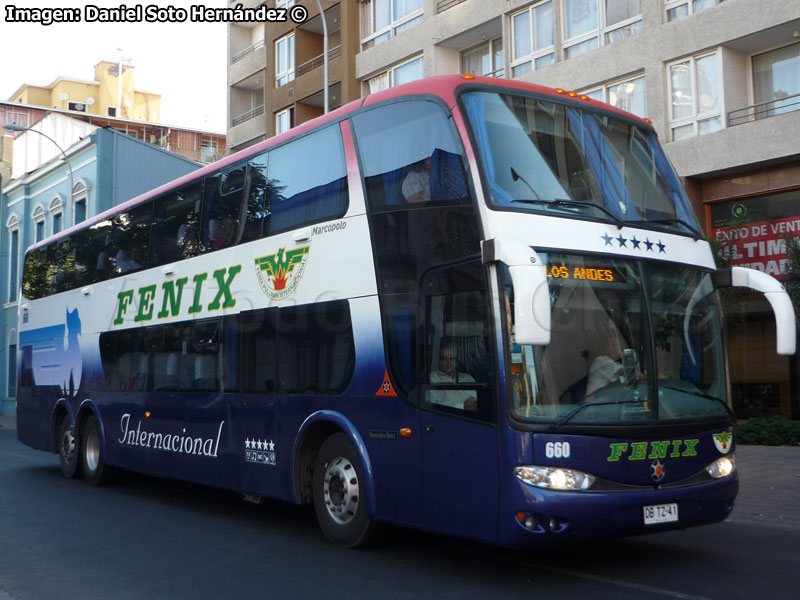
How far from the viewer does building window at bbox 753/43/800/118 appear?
18516mm

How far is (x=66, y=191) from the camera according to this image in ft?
127

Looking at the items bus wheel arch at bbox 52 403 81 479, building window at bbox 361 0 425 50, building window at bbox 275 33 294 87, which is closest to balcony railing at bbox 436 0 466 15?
building window at bbox 361 0 425 50

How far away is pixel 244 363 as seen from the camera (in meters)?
10.2

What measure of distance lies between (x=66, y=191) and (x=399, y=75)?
17.7m

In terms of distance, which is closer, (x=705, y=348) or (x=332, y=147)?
(x=705, y=348)

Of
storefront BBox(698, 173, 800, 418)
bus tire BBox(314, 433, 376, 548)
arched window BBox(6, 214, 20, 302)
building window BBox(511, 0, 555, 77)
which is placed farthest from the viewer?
arched window BBox(6, 214, 20, 302)

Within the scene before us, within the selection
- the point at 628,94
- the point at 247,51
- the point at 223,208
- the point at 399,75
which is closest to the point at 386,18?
the point at 399,75

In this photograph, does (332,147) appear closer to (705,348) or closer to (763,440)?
(705,348)

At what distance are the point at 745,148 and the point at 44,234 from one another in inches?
1240

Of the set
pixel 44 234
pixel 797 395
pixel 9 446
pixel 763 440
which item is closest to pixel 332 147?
pixel 763 440

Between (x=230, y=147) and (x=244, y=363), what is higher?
(x=230, y=147)

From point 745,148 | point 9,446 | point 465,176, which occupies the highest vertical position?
point 745,148

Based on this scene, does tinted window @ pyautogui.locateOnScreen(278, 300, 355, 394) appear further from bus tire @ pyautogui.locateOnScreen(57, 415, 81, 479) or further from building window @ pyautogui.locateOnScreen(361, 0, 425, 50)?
building window @ pyautogui.locateOnScreen(361, 0, 425, 50)

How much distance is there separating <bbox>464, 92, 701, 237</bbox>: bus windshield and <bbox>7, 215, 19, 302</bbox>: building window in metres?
38.4
